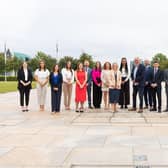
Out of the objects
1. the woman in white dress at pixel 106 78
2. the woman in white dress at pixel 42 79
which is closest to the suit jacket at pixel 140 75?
the woman in white dress at pixel 106 78

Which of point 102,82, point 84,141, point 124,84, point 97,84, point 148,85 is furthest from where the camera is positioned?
point 97,84

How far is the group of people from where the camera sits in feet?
51.6

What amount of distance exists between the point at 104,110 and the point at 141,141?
703 cm

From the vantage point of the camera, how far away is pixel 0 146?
9.04 metres

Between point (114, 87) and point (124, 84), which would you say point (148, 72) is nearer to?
point (124, 84)

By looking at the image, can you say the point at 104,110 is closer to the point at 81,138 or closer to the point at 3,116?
the point at 3,116

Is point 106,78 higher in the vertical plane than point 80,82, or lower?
higher

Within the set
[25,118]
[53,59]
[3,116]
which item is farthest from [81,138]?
[53,59]

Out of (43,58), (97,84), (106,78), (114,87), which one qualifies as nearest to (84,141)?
(114,87)

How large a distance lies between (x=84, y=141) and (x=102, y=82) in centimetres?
706

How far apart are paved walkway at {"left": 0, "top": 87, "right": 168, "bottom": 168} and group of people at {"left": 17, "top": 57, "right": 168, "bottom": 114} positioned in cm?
131

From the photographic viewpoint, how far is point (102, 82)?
16.5 metres

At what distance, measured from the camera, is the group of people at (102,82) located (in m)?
15.7

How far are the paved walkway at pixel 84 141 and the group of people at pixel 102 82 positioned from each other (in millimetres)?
1311
